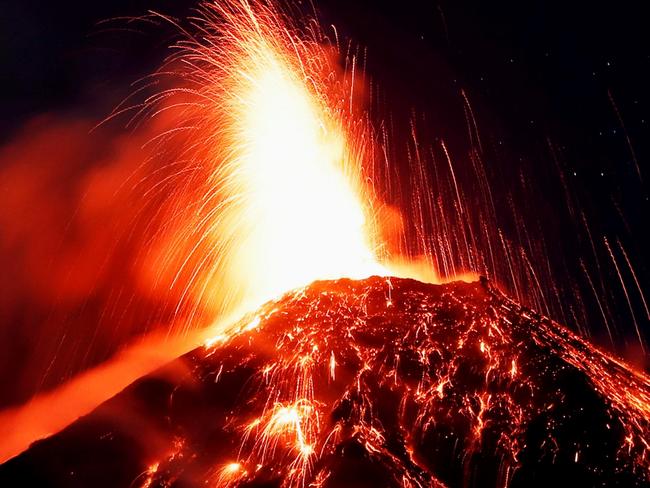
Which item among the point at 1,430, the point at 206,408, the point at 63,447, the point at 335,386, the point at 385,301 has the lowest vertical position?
the point at 1,430

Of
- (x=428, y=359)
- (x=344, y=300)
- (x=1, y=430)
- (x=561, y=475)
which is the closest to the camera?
(x=561, y=475)

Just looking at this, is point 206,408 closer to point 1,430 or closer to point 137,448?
point 137,448

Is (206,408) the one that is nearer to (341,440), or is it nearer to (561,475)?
(341,440)

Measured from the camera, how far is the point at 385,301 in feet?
104

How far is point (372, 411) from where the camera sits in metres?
22.9

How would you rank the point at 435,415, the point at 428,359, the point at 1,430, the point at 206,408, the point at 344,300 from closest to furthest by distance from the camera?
the point at 435,415 → the point at 206,408 → the point at 428,359 → the point at 344,300 → the point at 1,430

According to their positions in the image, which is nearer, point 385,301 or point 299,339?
point 299,339

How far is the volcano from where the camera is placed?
19.7m

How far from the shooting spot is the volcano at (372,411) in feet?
64.6

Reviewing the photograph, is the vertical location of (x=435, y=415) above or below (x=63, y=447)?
above

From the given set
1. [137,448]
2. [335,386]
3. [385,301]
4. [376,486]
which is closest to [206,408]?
[137,448]

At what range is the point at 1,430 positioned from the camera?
38.8 metres

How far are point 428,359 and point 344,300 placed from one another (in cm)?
693

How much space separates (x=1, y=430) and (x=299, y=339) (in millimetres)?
25463
